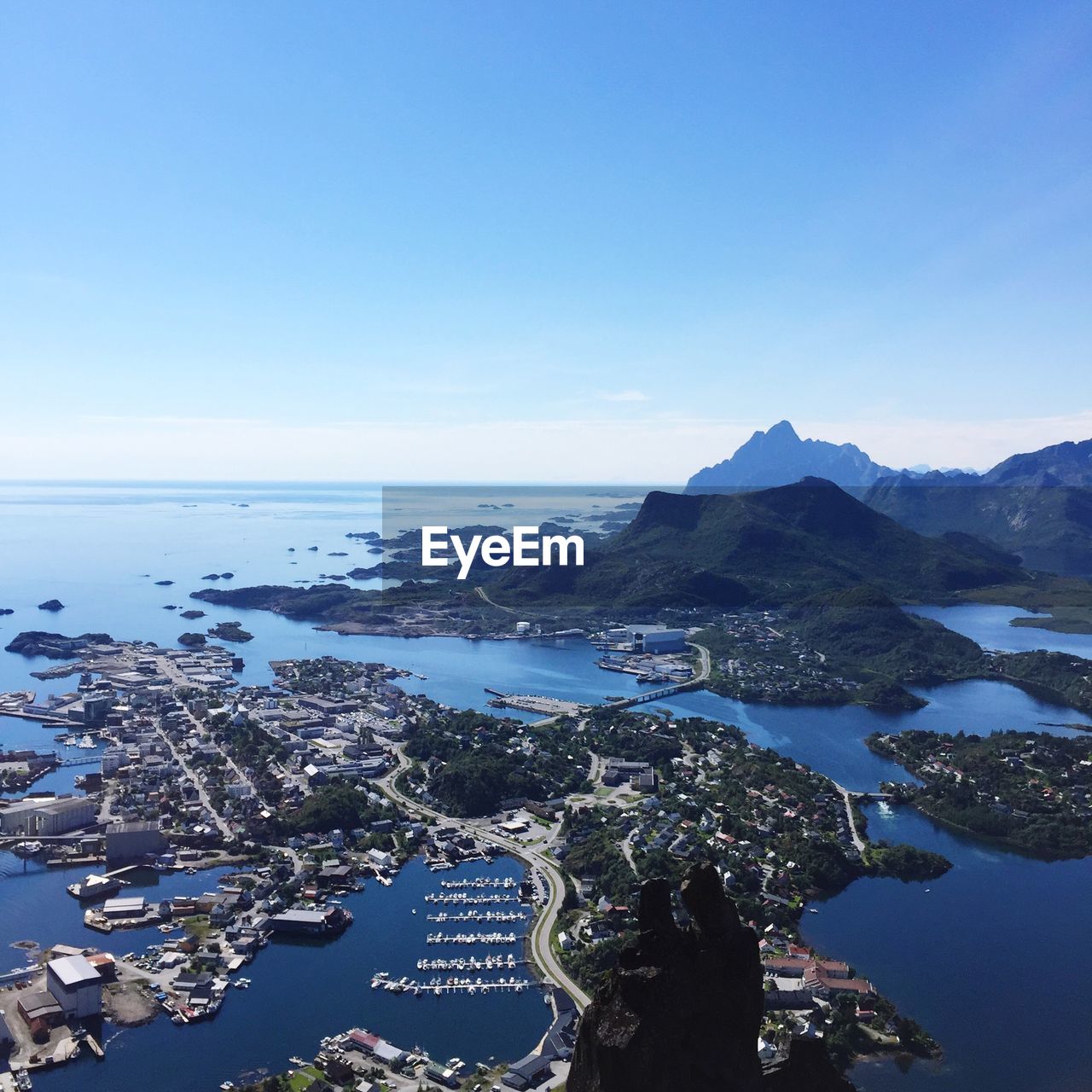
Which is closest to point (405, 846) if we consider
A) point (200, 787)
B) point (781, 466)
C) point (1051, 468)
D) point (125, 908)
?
point (125, 908)

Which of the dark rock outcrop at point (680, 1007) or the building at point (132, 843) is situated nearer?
the dark rock outcrop at point (680, 1007)

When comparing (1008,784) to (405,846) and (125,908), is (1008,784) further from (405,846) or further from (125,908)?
(125,908)

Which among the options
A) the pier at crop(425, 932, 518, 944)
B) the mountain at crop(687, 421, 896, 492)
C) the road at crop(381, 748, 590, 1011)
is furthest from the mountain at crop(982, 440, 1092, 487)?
the pier at crop(425, 932, 518, 944)

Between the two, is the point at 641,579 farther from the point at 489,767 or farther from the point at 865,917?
the point at 865,917

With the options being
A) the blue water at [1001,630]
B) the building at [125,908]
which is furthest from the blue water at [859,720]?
the building at [125,908]

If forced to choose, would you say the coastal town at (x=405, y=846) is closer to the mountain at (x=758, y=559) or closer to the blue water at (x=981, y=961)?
the blue water at (x=981, y=961)

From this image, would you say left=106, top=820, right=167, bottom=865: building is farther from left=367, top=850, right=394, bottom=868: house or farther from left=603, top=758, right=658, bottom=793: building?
left=603, top=758, right=658, bottom=793: building
